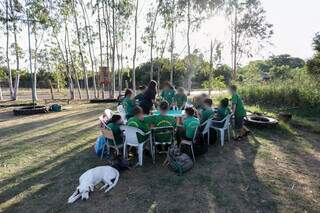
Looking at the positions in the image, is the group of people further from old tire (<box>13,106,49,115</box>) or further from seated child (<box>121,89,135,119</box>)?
old tire (<box>13,106,49,115</box>)

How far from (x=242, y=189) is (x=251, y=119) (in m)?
4.75

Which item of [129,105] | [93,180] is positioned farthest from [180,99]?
[93,180]

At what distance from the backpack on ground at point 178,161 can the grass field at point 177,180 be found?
0.13 meters

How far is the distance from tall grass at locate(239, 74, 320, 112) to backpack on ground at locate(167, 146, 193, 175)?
857 cm

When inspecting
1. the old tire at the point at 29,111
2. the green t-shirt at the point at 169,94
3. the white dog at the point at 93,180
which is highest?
the green t-shirt at the point at 169,94

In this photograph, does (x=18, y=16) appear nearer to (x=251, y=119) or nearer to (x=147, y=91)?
(x=147, y=91)

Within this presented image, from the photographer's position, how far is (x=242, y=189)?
412 cm

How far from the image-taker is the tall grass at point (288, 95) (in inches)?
449

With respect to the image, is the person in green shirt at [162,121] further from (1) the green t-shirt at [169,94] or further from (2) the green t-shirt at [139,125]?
(1) the green t-shirt at [169,94]

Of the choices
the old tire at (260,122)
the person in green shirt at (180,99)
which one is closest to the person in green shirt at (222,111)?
the person in green shirt at (180,99)

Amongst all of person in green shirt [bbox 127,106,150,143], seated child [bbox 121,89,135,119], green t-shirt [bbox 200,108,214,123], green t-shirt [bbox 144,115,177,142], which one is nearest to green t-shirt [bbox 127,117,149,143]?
person in green shirt [bbox 127,106,150,143]

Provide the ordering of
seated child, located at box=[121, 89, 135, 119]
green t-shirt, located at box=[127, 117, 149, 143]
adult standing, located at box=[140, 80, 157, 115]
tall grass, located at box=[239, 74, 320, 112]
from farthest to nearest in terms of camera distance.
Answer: tall grass, located at box=[239, 74, 320, 112], adult standing, located at box=[140, 80, 157, 115], seated child, located at box=[121, 89, 135, 119], green t-shirt, located at box=[127, 117, 149, 143]

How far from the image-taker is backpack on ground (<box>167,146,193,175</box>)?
184 inches

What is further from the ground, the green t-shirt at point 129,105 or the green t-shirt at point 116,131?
the green t-shirt at point 129,105
